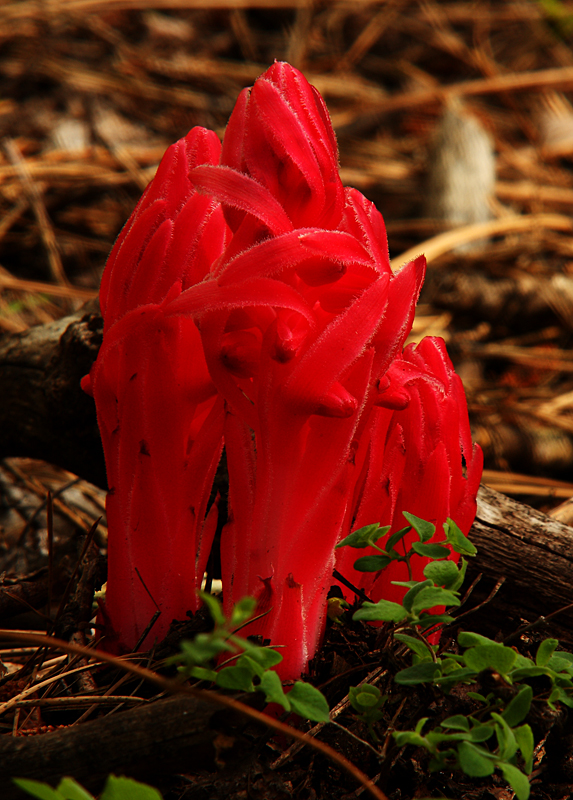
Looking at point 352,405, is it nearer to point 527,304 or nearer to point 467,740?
point 467,740

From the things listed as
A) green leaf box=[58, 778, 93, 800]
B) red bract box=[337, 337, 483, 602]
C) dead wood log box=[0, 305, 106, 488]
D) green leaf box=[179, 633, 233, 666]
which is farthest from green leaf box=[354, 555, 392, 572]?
dead wood log box=[0, 305, 106, 488]

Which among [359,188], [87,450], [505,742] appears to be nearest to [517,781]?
[505,742]

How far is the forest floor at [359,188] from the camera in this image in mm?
1307

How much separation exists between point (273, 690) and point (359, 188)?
13.8 feet

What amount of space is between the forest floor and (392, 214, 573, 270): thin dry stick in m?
0.02

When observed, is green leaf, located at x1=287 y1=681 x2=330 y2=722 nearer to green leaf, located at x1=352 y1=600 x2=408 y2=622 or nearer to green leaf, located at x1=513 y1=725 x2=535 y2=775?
green leaf, located at x1=352 y1=600 x2=408 y2=622

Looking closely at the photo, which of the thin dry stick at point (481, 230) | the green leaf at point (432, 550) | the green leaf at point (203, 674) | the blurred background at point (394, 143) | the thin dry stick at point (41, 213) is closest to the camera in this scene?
the green leaf at point (203, 674)

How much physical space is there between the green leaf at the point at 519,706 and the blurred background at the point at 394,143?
3.65 ft

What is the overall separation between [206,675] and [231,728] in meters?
0.12

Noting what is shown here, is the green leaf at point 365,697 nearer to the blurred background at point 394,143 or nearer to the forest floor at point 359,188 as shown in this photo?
the forest floor at point 359,188

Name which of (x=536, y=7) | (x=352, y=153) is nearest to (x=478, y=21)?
(x=536, y=7)

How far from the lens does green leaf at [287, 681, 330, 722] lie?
1.00 m

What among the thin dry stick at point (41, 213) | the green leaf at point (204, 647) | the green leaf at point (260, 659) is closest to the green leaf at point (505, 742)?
the green leaf at point (260, 659)

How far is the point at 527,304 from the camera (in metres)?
3.92
